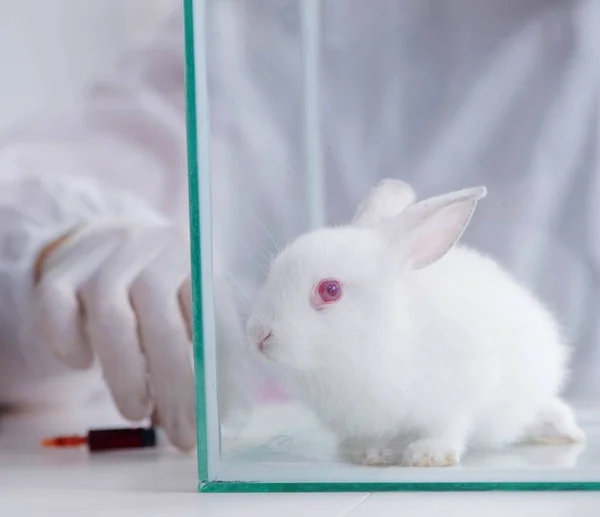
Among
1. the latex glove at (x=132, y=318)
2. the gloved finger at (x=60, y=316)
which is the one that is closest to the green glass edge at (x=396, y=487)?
the latex glove at (x=132, y=318)

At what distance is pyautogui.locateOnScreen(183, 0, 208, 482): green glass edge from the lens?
1.83 feet

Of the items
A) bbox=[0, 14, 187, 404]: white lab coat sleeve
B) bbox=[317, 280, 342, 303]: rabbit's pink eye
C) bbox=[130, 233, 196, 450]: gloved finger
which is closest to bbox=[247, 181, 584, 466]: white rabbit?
bbox=[317, 280, 342, 303]: rabbit's pink eye

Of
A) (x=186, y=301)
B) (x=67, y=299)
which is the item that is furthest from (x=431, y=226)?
(x=67, y=299)

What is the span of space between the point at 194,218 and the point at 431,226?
15cm

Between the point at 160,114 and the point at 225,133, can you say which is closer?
the point at 225,133

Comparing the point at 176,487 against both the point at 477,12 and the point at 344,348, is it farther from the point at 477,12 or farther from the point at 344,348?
the point at 477,12

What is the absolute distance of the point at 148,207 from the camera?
1000 millimetres

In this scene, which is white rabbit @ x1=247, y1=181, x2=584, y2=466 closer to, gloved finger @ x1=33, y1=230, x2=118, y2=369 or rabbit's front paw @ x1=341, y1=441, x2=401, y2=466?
rabbit's front paw @ x1=341, y1=441, x2=401, y2=466

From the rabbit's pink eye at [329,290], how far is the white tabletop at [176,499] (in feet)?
0.40

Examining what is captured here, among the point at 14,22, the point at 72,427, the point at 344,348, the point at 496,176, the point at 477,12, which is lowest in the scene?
the point at 72,427

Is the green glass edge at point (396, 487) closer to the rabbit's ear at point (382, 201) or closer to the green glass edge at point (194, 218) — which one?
the green glass edge at point (194, 218)

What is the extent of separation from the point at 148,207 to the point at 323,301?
50 cm

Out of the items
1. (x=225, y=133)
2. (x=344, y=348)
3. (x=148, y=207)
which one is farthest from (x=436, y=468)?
(x=148, y=207)

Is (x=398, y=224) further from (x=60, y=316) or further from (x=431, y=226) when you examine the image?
(x=60, y=316)
